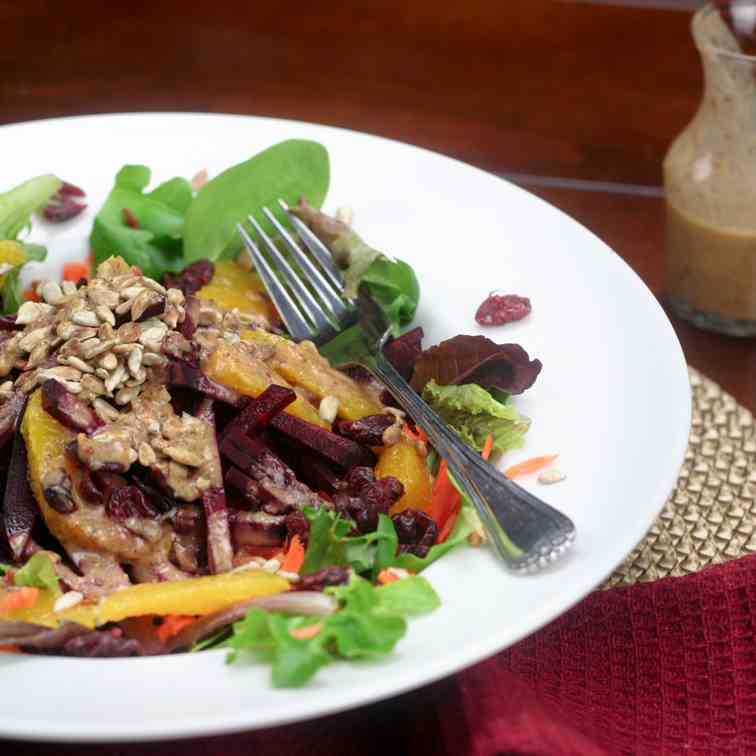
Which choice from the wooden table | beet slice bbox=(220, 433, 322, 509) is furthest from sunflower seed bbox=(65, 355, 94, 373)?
the wooden table

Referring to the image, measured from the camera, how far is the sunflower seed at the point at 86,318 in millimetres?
2672

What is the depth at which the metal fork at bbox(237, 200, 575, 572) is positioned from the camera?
216cm

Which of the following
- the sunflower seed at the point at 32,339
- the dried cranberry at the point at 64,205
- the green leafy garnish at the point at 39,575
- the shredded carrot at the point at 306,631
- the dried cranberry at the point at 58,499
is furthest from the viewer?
the dried cranberry at the point at 64,205

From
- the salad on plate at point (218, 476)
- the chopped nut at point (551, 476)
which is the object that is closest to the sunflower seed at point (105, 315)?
the salad on plate at point (218, 476)

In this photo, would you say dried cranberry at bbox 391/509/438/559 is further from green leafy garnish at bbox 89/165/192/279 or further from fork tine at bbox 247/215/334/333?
green leafy garnish at bbox 89/165/192/279

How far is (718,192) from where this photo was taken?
3875 mm

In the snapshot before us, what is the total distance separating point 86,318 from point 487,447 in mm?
919

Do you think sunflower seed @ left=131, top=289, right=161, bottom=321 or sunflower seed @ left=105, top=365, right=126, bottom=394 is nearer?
sunflower seed @ left=105, top=365, right=126, bottom=394

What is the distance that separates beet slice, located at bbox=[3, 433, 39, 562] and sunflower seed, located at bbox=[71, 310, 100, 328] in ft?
0.94

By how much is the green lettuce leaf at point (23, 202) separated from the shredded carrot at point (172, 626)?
149 cm

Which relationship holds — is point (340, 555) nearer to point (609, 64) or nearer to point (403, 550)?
point (403, 550)

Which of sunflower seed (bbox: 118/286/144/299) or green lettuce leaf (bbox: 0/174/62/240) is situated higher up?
sunflower seed (bbox: 118/286/144/299)

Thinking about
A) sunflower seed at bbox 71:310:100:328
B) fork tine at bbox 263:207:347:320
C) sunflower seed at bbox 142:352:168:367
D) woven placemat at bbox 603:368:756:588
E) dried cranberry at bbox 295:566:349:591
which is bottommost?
woven placemat at bbox 603:368:756:588

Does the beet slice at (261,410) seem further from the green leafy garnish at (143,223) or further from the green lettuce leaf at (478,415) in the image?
the green leafy garnish at (143,223)
